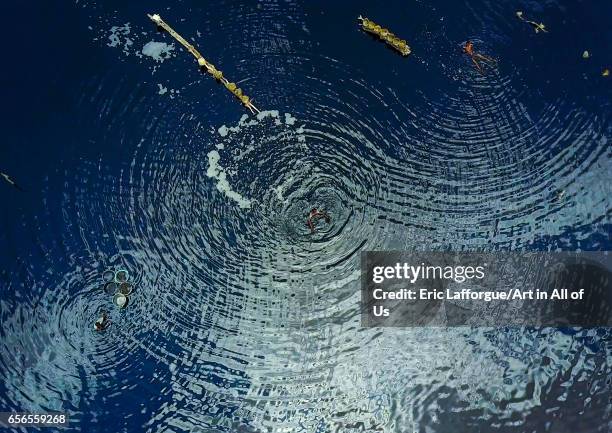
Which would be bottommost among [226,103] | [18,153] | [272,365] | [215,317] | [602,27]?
[272,365]

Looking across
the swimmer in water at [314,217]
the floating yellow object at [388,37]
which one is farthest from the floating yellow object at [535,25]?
the swimmer in water at [314,217]

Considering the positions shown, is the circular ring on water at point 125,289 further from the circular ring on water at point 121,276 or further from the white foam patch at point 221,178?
the white foam patch at point 221,178

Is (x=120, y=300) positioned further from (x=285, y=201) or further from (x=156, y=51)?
(x=156, y=51)

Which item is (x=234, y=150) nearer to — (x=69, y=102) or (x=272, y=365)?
(x=69, y=102)

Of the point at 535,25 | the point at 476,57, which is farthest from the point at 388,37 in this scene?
the point at 535,25

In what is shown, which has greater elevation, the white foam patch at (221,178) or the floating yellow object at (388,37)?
the floating yellow object at (388,37)

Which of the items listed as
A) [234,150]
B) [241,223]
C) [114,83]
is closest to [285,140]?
[234,150]
